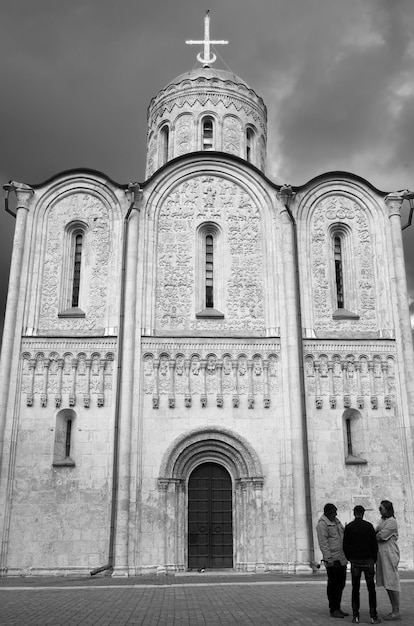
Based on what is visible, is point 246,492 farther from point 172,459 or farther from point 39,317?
point 39,317

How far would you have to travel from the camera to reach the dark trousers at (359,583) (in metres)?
8.51

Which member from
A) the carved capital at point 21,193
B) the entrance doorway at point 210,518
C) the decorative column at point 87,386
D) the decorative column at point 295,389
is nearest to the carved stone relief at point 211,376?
the decorative column at point 295,389

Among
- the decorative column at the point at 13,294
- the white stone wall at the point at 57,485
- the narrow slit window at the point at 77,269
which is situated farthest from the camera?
the narrow slit window at the point at 77,269

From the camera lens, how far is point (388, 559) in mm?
9094

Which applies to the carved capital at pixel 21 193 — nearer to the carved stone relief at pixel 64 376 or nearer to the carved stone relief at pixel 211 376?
the carved stone relief at pixel 64 376

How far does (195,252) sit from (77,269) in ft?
12.2

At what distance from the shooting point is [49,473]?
17.0m

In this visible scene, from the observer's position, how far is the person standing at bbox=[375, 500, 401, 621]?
29.1 ft

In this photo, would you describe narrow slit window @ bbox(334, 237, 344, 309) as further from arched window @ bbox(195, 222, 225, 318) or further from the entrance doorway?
the entrance doorway

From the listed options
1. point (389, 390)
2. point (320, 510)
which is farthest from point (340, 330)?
point (320, 510)

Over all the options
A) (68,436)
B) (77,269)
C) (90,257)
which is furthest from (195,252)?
(68,436)

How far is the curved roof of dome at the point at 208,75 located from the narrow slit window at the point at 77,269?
27.5ft

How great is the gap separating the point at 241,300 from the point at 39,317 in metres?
6.07

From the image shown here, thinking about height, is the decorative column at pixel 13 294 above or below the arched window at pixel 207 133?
below
